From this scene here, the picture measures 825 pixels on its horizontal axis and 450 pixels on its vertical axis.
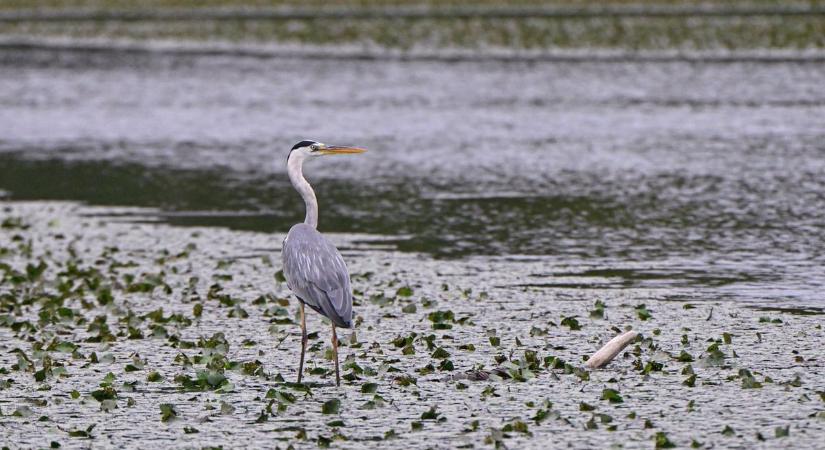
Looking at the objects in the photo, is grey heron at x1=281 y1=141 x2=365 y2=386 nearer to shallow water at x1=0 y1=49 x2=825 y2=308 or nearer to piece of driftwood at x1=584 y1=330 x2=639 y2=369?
piece of driftwood at x1=584 y1=330 x2=639 y2=369

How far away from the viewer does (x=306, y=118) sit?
34.8m

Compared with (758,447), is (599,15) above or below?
above

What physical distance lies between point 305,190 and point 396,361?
1.62 metres

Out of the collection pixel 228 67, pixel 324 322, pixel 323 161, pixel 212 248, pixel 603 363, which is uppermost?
pixel 228 67

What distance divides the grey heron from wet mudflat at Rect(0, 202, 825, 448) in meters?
0.59

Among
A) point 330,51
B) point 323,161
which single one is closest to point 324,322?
point 323,161

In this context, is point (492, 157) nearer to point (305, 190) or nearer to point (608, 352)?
point (305, 190)

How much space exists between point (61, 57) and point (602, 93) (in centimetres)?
2321

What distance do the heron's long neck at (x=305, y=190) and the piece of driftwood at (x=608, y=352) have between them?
2.50 meters

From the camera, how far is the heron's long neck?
12422 millimetres

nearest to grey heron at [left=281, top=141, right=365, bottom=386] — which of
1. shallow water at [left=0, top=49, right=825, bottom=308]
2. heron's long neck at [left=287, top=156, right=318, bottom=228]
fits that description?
heron's long neck at [left=287, top=156, right=318, bottom=228]

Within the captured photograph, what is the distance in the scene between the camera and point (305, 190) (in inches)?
491

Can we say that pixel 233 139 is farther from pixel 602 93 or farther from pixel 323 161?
pixel 602 93

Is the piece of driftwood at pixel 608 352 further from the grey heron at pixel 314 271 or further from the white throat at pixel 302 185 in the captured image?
the white throat at pixel 302 185
